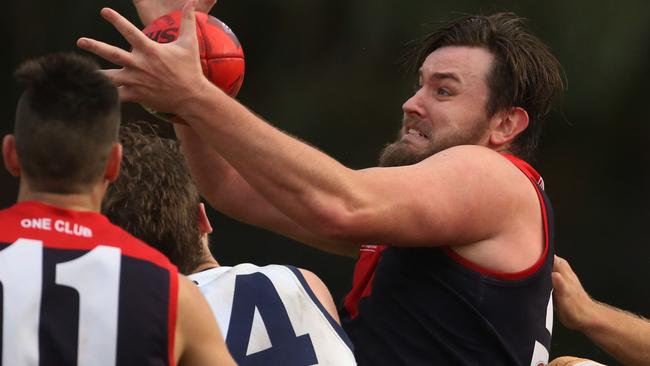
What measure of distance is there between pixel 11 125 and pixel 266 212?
3823 mm

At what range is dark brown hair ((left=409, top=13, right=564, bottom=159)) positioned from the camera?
425 centimetres

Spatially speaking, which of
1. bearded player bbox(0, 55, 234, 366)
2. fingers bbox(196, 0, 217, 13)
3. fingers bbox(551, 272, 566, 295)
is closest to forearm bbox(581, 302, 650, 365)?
fingers bbox(551, 272, 566, 295)

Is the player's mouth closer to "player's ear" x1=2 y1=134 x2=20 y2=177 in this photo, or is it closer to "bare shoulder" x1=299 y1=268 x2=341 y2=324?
"bare shoulder" x1=299 y1=268 x2=341 y2=324

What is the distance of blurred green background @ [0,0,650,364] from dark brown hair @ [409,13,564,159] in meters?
3.26

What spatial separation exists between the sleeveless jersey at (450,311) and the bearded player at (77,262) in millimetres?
1240

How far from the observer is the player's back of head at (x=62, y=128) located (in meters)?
2.59

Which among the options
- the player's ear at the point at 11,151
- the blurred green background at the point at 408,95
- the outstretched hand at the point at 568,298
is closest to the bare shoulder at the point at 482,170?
the outstretched hand at the point at 568,298

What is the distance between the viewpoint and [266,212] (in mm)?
4309

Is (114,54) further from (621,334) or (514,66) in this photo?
(621,334)

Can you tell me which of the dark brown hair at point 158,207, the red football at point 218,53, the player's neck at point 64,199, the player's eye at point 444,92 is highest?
the red football at point 218,53

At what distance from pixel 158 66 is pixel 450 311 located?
1.19 metres

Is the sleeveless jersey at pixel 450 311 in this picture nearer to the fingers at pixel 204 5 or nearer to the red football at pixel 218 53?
the red football at pixel 218 53

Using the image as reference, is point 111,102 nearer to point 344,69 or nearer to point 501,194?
point 501,194

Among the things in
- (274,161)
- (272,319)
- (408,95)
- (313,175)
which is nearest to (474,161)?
(313,175)
